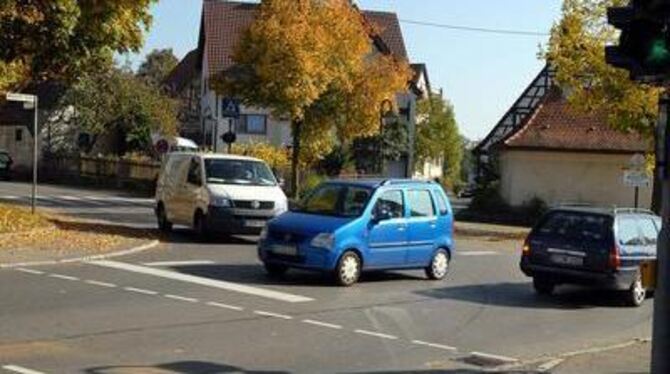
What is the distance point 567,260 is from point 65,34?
10909 millimetres

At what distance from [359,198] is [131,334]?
22.0 feet

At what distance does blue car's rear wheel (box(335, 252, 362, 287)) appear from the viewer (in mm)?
16547

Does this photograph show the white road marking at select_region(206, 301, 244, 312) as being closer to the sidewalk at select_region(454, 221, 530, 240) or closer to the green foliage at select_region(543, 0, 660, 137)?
the sidewalk at select_region(454, 221, 530, 240)

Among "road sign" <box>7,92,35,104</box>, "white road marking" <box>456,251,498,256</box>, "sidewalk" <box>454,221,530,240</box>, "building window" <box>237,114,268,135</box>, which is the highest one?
"building window" <box>237,114,268,135</box>

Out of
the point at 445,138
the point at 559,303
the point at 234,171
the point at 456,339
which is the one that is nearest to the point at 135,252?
the point at 234,171

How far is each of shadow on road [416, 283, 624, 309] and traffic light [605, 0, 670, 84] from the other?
785cm

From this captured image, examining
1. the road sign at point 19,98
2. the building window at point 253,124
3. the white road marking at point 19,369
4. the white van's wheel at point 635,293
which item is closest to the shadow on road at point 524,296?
the white van's wheel at point 635,293

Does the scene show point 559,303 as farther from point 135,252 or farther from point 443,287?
point 135,252

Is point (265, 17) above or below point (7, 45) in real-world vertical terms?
above

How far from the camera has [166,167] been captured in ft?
84.0

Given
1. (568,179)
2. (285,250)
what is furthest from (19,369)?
(568,179)

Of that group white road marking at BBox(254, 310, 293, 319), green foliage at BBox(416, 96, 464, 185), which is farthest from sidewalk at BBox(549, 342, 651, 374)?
green foliage at BBox(416, 96, 464, 185)

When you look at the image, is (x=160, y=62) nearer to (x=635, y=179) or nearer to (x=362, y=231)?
(x=635, y=179)

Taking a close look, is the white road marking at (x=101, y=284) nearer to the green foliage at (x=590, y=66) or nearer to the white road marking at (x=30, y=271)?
the white road marking at (x=30, y=271)
